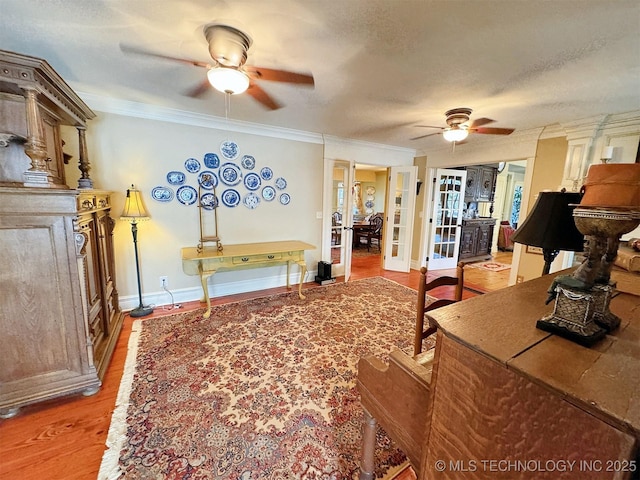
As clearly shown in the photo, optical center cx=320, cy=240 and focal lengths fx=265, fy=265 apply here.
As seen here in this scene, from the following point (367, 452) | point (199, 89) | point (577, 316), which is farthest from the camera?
point (199, 89)

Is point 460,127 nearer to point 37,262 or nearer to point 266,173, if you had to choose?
point 266,173

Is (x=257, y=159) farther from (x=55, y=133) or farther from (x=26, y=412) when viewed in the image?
(x=26, y=412)

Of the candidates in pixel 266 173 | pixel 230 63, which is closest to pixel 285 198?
pixel 266 173

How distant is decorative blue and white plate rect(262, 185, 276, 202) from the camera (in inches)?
148

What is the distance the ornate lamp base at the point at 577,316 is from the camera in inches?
24.0

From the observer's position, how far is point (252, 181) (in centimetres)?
364

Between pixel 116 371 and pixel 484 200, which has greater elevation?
pixel 484 200

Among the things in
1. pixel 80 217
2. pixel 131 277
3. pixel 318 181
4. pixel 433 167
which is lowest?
pixel 131 277

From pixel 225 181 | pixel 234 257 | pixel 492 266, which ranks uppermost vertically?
pixel 225 181

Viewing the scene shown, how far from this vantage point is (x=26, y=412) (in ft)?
5.52

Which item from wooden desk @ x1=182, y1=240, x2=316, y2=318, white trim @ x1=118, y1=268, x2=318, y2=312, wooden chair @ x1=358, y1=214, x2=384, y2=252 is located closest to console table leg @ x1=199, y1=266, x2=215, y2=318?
wooden desk @ x1=182, y1=240, x2=316, y2=318

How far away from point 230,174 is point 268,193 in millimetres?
566

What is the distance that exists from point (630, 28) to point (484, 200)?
529 centimetres

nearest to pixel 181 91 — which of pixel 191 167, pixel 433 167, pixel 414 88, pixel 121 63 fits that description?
pixel 121 63
